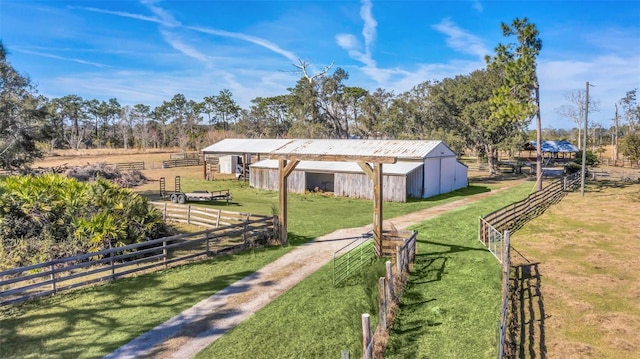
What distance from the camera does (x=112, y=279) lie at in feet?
40.8

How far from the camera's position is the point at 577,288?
40.8 feet

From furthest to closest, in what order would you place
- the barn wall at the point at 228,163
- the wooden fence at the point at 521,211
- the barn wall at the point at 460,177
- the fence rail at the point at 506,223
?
the barn wall at the point at 228,163 < the barn wall at the point at 460,177 < the wooden fence at the point at 521,211 < the fence rail at the point at 506,223

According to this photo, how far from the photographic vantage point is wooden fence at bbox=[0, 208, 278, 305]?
35.9 ft

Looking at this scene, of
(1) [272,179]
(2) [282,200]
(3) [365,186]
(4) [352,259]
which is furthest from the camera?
(1) [272,179]

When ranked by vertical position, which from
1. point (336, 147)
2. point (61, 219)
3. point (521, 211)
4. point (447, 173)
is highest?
point (336, 147)

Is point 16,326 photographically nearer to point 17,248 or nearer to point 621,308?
point 17,248

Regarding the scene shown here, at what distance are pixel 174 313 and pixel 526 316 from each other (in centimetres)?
899

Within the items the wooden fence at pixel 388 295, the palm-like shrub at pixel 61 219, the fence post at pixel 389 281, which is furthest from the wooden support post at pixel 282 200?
the fence post at pixel 389 281

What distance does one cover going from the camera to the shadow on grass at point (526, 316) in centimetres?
883

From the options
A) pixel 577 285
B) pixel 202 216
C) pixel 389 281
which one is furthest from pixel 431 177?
pixel 389 281

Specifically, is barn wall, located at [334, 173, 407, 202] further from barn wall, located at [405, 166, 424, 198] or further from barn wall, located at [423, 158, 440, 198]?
barn wall, located at [423, 158, 440, 198]

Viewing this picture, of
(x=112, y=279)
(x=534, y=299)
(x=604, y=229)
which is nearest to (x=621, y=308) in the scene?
(x=534, y=299)

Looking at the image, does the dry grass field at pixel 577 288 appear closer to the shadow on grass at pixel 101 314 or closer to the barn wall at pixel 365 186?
the shadow on grass at pixel 101 314

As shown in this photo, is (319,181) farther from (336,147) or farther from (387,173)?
(336,147)
